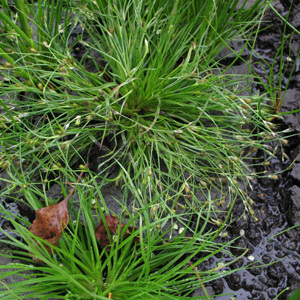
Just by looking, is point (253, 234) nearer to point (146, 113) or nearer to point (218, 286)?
point (218, 286)

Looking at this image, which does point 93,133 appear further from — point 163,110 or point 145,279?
point 145,279

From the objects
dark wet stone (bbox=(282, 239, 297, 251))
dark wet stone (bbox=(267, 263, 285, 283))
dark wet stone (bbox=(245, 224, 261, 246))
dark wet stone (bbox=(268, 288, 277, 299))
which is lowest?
dark wet stone (bbox=(268, 288, 277, 299))

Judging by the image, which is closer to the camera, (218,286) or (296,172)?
(218,286)

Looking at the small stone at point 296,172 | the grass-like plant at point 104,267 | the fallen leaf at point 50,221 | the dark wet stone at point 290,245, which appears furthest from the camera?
the small stone at point 296,172

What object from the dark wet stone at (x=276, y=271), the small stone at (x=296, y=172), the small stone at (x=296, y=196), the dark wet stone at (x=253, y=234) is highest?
the small stone at (x=296, y=172)

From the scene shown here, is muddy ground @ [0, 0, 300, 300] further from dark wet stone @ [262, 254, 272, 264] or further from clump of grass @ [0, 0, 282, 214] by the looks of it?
clump of grass @ [0, 0, 282, 214]

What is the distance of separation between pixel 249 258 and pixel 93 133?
3.47 feet

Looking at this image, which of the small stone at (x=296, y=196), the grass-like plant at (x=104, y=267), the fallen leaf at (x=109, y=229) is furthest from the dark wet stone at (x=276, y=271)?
the fallen leaf at (x=109, y=229)

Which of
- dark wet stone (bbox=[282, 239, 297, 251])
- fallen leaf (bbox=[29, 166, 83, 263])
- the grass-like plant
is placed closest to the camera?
the grass-like plant

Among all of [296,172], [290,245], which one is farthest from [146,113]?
[290,245]

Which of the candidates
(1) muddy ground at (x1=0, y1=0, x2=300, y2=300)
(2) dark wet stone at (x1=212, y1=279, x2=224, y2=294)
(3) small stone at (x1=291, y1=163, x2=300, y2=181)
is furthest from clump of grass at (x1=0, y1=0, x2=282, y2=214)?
(2) dark wet stone at (x1=212, y1=279, x2=224, y2=294)

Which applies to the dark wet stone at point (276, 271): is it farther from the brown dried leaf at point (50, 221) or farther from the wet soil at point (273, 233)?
the brown dried leaf at point (50, 221)

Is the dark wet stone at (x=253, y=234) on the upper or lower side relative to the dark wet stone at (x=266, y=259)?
upper

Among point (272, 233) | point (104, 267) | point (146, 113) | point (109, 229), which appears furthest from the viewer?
point (146, 113)
